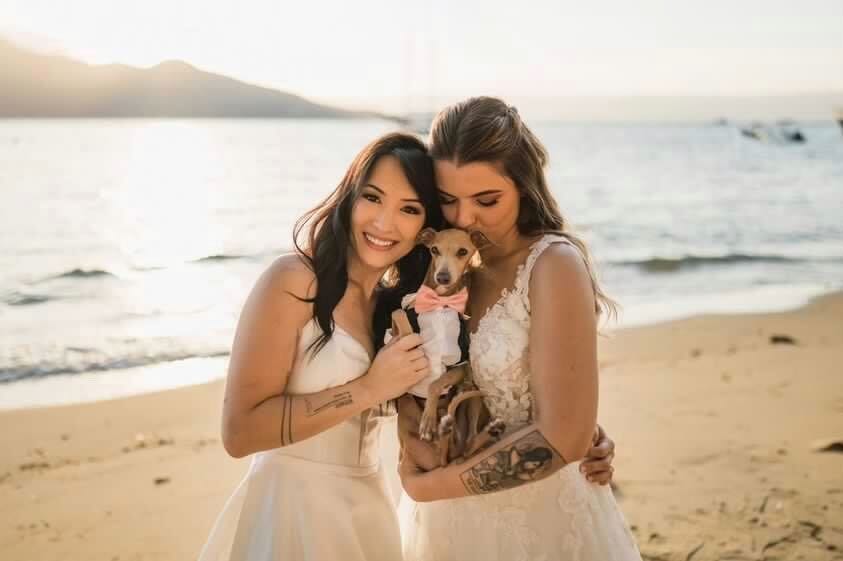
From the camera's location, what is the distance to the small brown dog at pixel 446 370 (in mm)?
2693

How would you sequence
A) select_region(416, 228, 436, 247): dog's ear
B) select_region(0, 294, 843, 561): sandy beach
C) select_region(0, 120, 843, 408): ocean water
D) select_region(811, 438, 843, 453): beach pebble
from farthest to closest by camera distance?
select_region(0, 120, 843, 408): ocean water
select_region(811, 438, 843, 453): beach pebble
select_region(0, 294, 843, 561): sandy beach
select_region(416, 228, 436, 247): dog's ear

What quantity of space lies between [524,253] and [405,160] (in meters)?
0.53

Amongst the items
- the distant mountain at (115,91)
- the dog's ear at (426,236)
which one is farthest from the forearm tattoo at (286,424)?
the distant mountain at (115,91)

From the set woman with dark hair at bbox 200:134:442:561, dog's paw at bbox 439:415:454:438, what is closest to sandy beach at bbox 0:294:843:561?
woman with dark hair at bbox 200:134:442:561

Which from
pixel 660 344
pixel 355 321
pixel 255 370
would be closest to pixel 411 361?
pixel 355 321

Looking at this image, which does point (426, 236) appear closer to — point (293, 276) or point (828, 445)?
point (293, 276)

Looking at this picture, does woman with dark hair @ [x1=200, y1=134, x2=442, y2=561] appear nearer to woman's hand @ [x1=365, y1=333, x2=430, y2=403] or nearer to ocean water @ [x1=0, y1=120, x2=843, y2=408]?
woman's hand @ [x1=365, y1=333, x2=430, y2=403]

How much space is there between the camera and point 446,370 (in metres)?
2.79

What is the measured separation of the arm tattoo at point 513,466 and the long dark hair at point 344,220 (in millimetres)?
691

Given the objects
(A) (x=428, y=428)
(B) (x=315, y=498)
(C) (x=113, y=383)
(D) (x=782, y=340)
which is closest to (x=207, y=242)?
(C) (x=113, y=383)

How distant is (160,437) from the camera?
22.1 feet

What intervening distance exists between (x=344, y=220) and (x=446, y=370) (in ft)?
2.18

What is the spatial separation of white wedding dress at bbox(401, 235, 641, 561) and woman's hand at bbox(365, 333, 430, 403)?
0.19 metres

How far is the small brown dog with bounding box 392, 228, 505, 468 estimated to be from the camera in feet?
8.84
